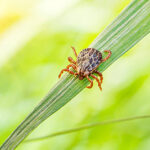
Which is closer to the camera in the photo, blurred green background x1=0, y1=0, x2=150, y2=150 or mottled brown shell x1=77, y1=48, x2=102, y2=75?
mottled brown shell x1=77, y1=48, x2=102, y2=75

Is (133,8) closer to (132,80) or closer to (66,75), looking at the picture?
(66,75)

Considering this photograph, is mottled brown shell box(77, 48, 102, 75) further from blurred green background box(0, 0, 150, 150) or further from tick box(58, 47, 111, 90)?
blurred green background box(0, 0, 150, 150)

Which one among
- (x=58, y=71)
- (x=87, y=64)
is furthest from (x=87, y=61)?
(x=58, y=71)

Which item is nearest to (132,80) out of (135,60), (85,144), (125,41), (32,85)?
(135,60)

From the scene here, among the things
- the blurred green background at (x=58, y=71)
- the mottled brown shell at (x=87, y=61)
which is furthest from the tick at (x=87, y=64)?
the blurred green background at (x=58, y=71)

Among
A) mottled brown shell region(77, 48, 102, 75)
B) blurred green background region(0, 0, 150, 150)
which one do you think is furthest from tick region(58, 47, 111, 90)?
blurred green background region(0, 0, 150, 150)

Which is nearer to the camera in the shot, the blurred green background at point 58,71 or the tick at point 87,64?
the tick at point 87,64

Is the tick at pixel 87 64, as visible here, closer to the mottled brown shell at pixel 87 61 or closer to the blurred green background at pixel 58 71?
the mottled brown shell at pixel 87 61

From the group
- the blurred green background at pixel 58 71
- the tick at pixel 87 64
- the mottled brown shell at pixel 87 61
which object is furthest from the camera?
the blurred green background at pixel 58 71

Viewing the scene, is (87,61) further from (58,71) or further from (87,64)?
(58,71)
